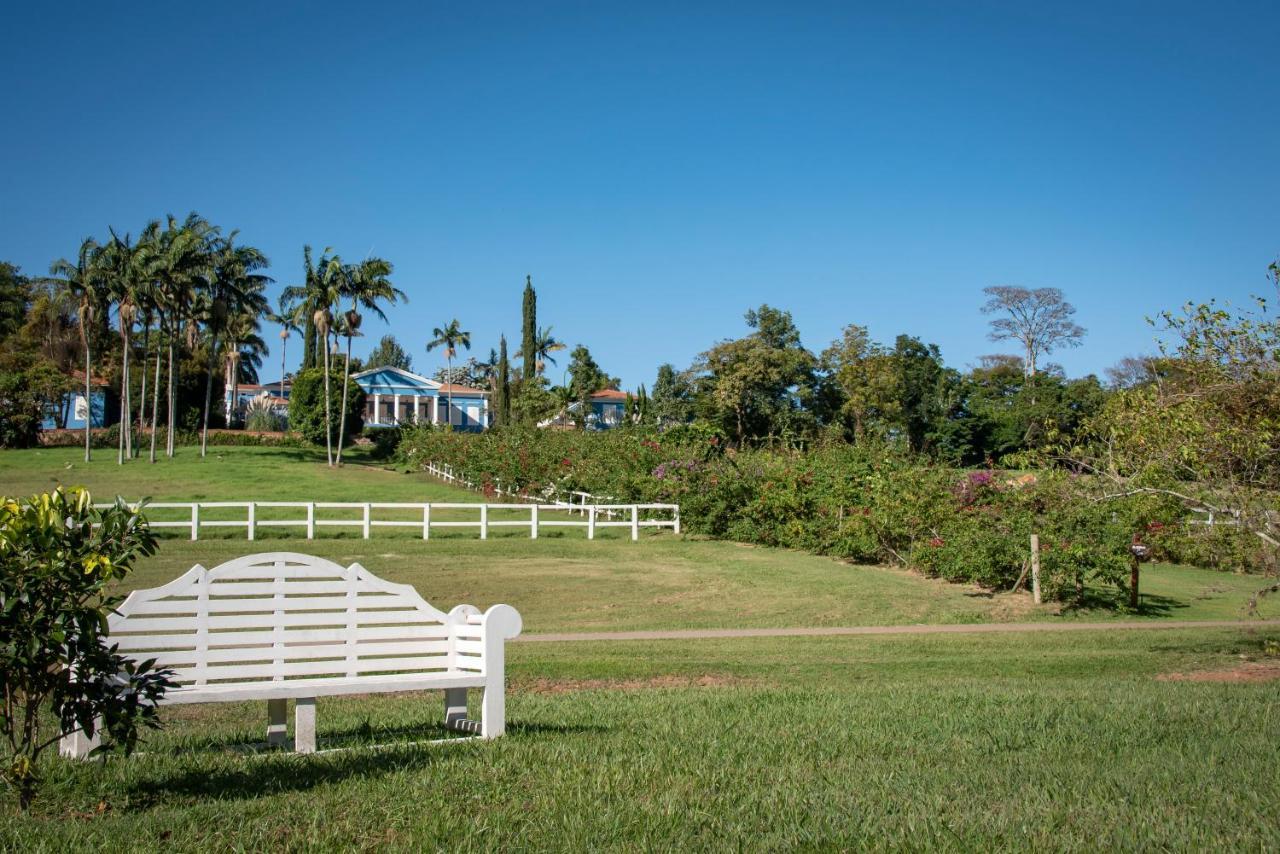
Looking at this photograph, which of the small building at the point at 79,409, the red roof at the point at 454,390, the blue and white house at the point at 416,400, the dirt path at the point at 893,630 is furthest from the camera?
the red roof at the point at 454,390

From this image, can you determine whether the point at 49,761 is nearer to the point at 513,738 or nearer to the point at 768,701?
the point at 513,738

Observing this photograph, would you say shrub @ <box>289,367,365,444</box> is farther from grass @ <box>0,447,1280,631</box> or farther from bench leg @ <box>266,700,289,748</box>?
bench leg @ <box>266,700,289,748</box>

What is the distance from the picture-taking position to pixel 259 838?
15.2ft

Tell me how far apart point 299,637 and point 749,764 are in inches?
107

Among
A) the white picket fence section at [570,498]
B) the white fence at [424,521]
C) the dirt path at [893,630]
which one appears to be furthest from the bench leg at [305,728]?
the white picket fence section at [570,498]

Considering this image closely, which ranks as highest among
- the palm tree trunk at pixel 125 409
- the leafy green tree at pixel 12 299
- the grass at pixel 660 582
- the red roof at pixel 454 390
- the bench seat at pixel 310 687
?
the leafy green tree at pixel 12 299

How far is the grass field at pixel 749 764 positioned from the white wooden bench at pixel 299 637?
378mm

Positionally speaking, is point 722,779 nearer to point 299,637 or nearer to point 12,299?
point 299,637

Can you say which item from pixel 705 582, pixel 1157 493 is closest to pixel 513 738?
pixel 1157 493

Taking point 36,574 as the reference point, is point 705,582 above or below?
below

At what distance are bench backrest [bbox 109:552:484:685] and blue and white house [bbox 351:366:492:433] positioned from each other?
89966 mm

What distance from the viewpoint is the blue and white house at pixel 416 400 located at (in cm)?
9806

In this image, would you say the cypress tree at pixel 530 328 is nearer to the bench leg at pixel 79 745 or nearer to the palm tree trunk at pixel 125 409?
the palm tree trunk at pixel 125 409

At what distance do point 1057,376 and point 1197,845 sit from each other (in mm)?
78565
